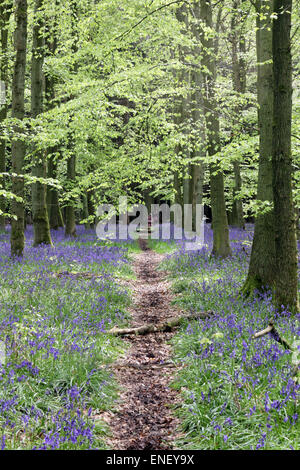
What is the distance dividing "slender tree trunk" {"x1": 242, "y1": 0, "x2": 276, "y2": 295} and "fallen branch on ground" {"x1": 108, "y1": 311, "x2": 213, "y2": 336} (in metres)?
1.34

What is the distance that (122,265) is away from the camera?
13.1 metres

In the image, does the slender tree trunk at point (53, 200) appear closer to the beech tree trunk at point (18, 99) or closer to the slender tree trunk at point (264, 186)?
the beech tree trunk at point (18, 99)

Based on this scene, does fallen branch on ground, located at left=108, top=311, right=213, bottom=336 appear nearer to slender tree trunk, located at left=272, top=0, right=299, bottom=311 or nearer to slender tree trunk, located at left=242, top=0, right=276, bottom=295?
slender tree trunk, located at left=242, top=0, right=276, bottom=295

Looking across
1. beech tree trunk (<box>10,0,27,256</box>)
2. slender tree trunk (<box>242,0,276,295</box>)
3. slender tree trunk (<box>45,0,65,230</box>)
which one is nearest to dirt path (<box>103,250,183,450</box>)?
slender tree trunk (<box>242,0,276,295</box>)

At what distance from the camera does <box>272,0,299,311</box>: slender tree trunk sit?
5.74m

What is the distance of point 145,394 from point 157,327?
2.47m

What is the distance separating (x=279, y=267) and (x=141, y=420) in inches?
132

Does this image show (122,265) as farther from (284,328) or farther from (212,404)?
(212,404)

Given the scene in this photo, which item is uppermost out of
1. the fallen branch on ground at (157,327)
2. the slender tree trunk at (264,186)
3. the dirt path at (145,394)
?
the slender tree trunk at (264,186)

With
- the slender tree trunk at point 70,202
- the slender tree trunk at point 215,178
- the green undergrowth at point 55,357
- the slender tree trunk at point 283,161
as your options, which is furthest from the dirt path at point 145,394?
the slender tree trunk at point 70,202

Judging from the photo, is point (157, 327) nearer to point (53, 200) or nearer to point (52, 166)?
point (53, 200)

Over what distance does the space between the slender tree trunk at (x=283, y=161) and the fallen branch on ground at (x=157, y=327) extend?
5.51 ft

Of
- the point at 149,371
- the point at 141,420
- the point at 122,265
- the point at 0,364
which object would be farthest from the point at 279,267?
the point at 122,265

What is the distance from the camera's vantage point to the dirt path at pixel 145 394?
409 centimetres
